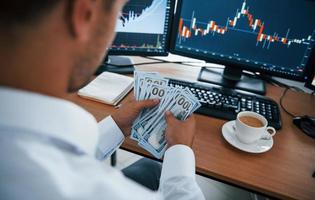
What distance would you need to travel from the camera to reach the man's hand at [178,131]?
1.00 m

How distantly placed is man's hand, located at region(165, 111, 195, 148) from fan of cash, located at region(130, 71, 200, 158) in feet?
0.07

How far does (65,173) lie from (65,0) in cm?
26

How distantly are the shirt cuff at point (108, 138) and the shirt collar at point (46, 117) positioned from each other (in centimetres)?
45

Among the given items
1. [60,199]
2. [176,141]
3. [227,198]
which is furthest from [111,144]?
[227,198]

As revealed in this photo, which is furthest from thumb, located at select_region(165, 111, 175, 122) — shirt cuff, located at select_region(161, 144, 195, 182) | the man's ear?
the man's ear

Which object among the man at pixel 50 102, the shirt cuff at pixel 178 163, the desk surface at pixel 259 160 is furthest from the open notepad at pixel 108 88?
the man at pixel 50 102

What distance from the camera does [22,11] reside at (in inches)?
18.0

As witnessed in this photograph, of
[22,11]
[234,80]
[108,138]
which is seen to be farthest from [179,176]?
[234,80]

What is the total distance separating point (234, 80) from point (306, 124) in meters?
0.35

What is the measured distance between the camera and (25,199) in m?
0.49

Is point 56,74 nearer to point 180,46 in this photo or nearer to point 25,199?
point 25,199

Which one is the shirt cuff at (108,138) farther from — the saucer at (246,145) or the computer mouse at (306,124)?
the computer mouse at (306,124)

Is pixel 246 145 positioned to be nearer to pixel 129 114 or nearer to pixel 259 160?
pixel 259 160

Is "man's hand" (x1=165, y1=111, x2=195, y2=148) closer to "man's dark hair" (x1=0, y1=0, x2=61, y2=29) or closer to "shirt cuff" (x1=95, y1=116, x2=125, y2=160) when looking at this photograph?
"shirt cuff" (x1=95, y1=116, x2=125, y2=160)
